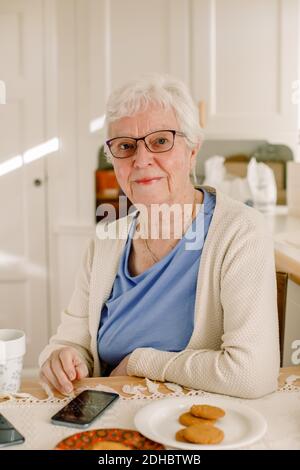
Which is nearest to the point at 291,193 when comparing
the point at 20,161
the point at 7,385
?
the point at 20,161

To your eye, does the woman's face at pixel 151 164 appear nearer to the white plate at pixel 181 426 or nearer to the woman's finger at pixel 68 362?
the woman's finger at pixel 68 362

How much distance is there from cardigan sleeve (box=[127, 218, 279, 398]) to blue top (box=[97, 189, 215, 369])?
0.10m

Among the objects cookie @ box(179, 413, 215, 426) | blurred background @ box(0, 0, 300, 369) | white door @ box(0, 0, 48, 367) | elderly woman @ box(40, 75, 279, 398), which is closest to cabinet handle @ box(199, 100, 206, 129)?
blurred background @ box(0, 0, 300, 369)

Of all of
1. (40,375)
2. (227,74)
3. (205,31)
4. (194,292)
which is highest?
(205,31)

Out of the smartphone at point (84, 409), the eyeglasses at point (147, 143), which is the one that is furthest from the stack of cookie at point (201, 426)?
the eyeglasses at point (147, 143)

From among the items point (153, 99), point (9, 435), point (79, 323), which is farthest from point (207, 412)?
point (153, 99)

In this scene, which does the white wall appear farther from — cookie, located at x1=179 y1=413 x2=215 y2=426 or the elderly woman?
cookie, located at x1=179 y1=413 x2=215 y2=426

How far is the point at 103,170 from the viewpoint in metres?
2.99

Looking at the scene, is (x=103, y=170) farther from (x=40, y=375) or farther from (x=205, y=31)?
(x=40, y=375)

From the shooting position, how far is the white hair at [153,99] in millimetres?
1255

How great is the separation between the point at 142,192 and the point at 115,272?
19cm

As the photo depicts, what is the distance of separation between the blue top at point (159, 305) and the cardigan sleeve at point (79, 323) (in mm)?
44

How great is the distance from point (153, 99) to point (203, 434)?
2.35 feet

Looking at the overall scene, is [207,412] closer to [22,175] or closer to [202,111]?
[202,111]
